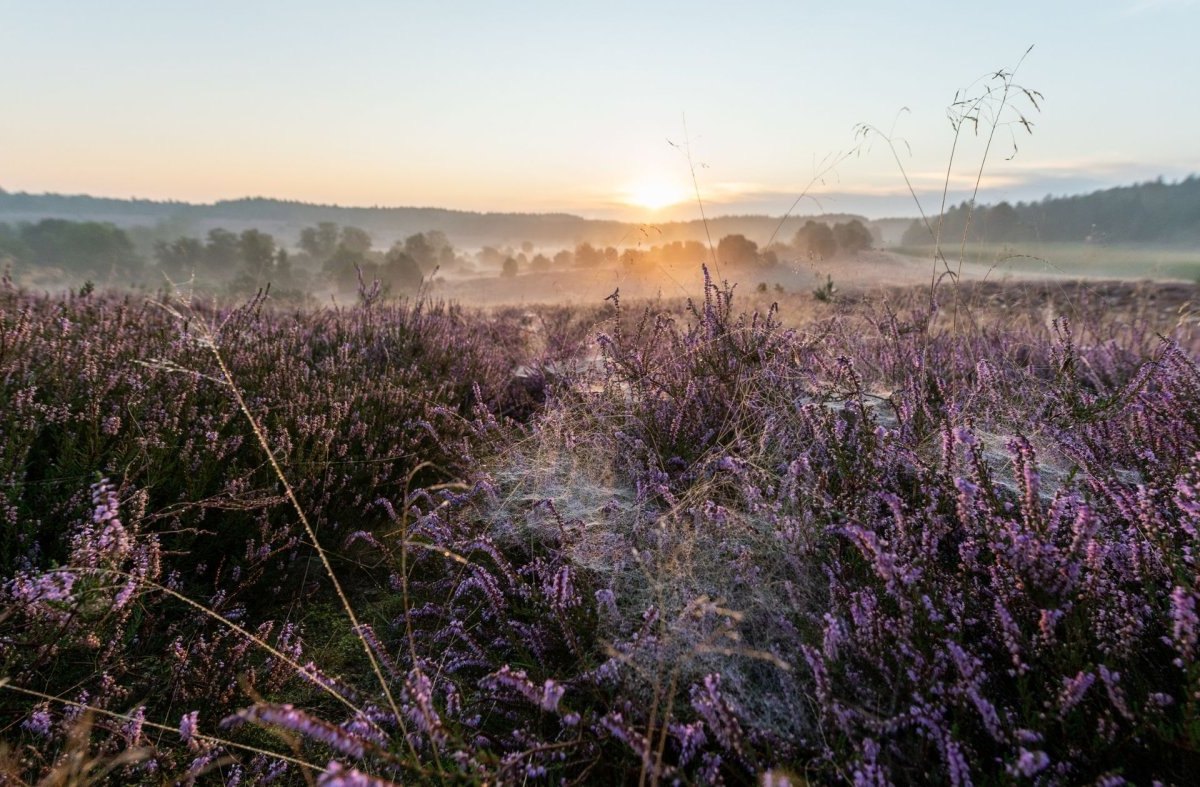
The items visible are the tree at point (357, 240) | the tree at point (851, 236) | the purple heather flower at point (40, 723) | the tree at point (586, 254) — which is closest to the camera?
the purple heather flower at point (40, 723)

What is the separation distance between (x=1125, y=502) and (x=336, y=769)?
183 cm

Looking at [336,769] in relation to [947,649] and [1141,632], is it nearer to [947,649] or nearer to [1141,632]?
[947,649]

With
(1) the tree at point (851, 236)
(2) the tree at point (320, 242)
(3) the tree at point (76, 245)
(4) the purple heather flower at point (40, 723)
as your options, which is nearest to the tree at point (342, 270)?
(3) the tree at point (76, 245)

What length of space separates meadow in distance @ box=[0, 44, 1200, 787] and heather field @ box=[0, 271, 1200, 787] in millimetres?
13

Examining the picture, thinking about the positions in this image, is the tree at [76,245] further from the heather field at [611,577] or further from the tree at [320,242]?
the heather field at [611,577]

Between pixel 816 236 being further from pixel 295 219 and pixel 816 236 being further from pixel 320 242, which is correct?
pixel 295 219

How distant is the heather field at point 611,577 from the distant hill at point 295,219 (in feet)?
303

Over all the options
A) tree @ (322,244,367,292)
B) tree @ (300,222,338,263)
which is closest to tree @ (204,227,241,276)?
tree @ (322,244,367,292)

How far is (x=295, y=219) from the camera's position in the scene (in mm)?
132500

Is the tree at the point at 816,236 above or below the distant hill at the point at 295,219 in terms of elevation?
below

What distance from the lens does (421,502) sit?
2.86m

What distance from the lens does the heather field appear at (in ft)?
4.08

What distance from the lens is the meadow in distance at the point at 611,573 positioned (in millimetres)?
1246

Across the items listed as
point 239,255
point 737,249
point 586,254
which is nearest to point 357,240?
point 239,255
